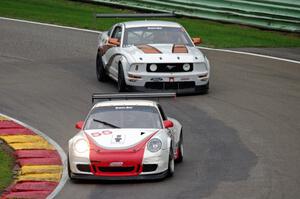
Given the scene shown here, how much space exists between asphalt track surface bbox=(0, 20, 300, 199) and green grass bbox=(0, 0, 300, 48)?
163 centimetres

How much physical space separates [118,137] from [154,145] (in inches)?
23.0

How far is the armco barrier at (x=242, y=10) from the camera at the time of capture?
97.9ft

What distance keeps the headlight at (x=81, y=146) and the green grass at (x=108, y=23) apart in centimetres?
1404

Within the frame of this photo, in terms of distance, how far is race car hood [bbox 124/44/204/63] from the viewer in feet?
69.2

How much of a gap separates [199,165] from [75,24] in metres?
17.1

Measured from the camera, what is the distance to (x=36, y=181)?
14586 millimetres

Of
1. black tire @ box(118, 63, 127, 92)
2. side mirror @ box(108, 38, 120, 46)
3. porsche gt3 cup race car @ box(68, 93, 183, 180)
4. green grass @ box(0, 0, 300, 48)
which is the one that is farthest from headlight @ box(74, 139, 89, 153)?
green grass @ box(0, 0, 300, 48)

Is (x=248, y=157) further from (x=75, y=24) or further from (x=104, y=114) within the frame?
(x=75, y=24)

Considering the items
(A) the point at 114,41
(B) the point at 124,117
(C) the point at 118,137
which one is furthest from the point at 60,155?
(A) the point at 114,41

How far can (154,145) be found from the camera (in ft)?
47.4

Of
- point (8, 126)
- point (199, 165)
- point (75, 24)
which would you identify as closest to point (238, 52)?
point (75, 24)

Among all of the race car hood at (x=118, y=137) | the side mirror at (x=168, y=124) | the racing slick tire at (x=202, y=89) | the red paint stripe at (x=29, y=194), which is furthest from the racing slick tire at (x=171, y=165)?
the racing slick tire at (x=202, y=89)

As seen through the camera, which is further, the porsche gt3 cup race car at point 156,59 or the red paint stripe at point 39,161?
the porsche gt3 cup race car at point 156,59

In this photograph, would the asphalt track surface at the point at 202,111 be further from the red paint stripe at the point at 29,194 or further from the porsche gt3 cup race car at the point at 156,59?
the porsche gt3 cup race car at the point at 156,59
